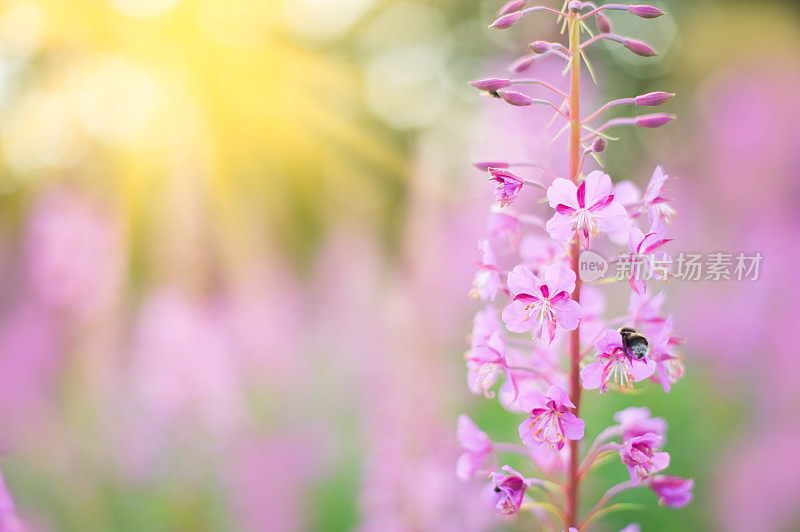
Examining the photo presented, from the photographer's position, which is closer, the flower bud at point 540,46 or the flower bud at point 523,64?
the flower bud at point 540,46

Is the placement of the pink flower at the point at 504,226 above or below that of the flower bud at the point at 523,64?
below

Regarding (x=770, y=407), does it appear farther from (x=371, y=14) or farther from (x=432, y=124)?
(x=371, y=14)

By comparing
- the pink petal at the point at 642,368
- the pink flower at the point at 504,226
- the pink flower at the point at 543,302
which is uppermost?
the pink flower at the point at 504,226

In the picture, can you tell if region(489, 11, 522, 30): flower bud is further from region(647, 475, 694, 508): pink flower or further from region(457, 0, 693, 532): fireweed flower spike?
region(647, 475, 694, 508): pink flower

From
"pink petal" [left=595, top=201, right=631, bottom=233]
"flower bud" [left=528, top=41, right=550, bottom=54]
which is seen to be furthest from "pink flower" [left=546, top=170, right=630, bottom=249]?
"flower bud" [left=528, top=41, right=550, bottom=54]

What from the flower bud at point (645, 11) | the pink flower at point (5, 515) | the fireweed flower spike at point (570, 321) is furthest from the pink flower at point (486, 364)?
the pink flower at point (5, 515)

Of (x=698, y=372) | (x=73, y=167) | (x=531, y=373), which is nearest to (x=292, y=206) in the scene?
(x=73, y=167)

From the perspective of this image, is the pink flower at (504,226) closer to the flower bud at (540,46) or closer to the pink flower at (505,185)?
the pink flower at (505,185)

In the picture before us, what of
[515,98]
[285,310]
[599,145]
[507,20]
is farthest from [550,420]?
[285,310]
